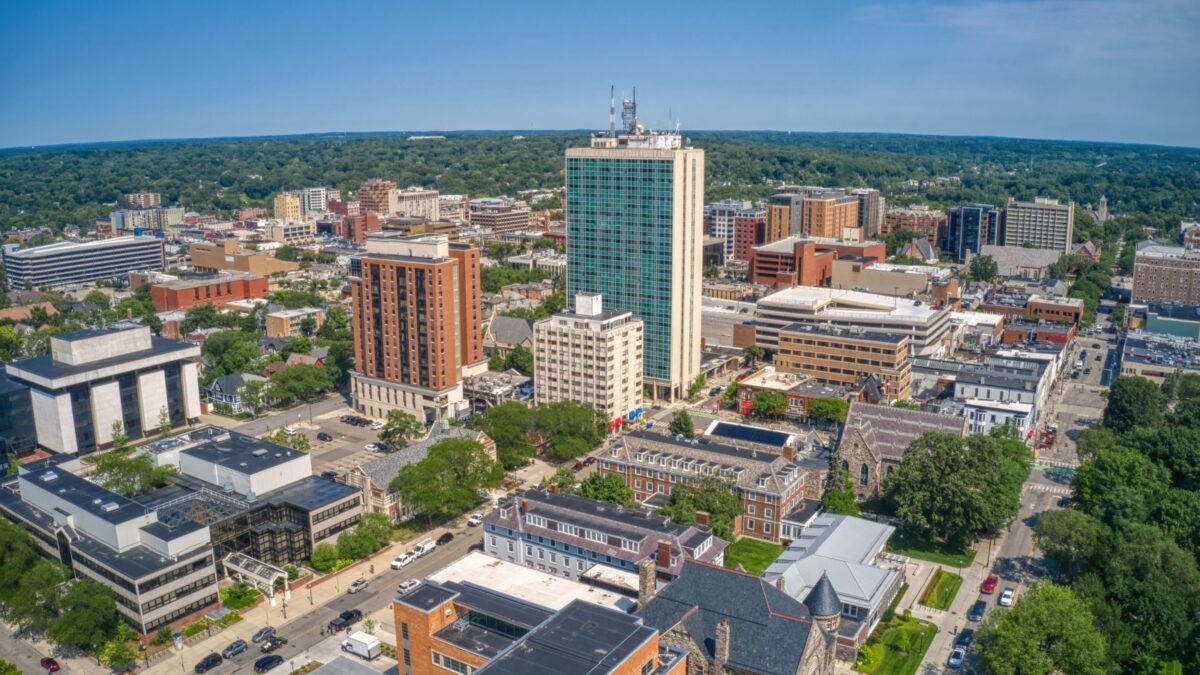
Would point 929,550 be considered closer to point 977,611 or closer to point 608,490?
point 977,611

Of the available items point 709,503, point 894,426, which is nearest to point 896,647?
point 709,503

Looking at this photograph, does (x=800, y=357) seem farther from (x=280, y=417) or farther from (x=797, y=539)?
(x=280, y=417)

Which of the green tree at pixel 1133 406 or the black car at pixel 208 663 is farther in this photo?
the green tree at pixel 1133 406

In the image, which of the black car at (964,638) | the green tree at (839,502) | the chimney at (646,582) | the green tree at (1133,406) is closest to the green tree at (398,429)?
the green tree at (839,502)

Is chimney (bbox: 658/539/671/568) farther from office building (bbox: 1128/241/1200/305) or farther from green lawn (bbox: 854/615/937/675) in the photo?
office building (bbox: 1128/241/1200/305)

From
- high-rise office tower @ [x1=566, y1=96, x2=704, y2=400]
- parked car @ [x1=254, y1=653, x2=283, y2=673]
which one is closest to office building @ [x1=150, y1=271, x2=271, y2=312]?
high-rise office tower @ [x1=566, y1=96, x2=704, y2=400]

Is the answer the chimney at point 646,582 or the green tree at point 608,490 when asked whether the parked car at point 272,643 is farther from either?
the green tree at point 608,490
